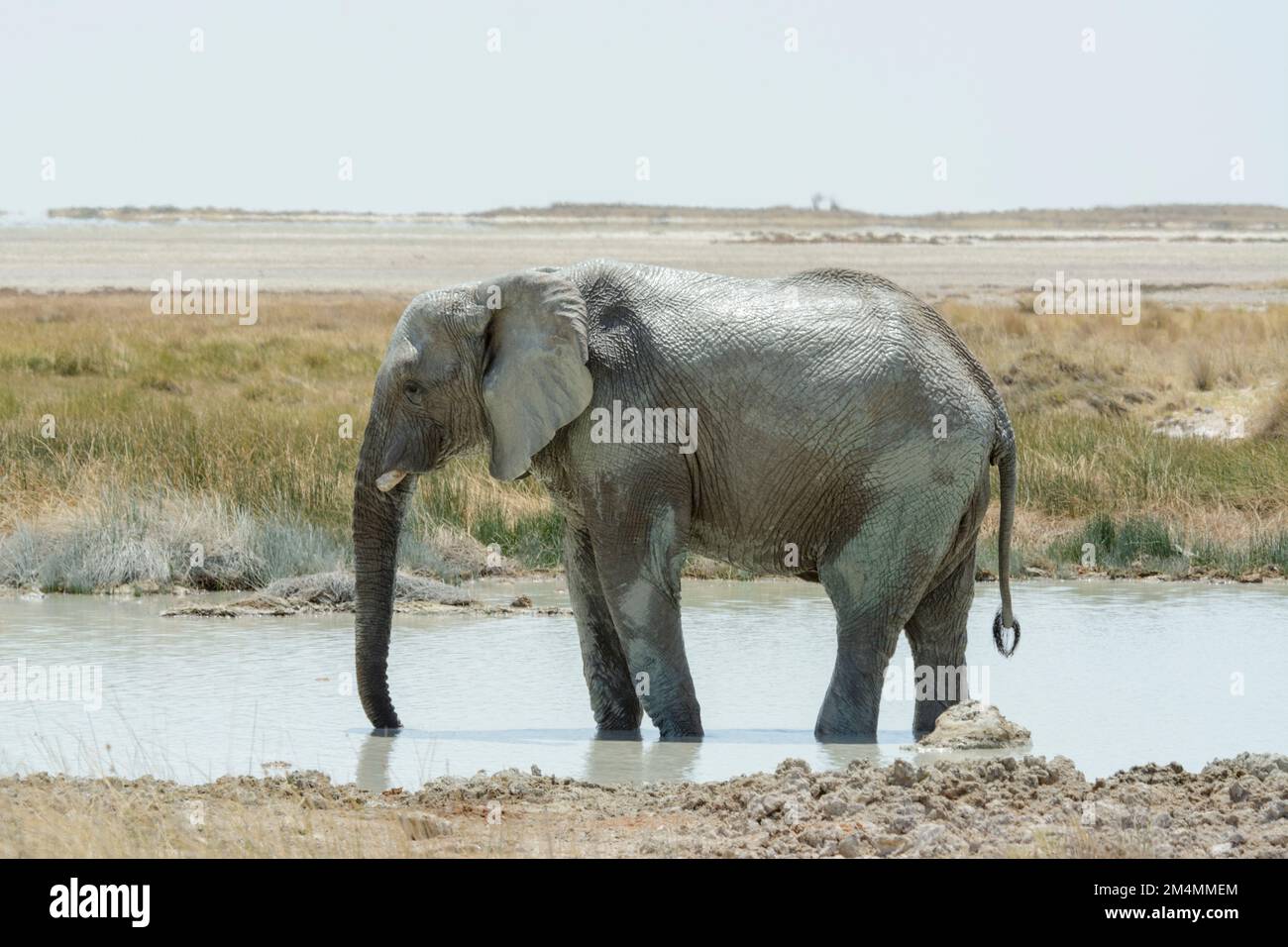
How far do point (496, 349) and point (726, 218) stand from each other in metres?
173

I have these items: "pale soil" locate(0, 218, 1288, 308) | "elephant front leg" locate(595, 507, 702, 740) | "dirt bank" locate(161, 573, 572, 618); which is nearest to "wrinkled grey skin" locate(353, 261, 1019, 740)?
"elephant front leg" locate(595, 507, 702, 740)

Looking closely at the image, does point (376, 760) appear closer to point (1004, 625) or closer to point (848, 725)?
point (848, 725)

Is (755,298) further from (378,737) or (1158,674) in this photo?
(1158,674)

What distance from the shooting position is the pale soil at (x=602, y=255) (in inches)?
2655

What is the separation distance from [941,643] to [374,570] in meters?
2.91

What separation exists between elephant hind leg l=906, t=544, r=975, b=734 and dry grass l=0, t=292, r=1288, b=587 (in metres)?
6.18

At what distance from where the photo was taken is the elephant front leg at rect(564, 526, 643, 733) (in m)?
10.3

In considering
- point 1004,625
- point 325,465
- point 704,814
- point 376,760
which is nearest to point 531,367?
point 376,760

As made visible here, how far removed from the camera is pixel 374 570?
1030cm

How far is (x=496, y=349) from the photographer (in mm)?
10047

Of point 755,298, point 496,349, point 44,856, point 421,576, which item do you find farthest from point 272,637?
point 44,856

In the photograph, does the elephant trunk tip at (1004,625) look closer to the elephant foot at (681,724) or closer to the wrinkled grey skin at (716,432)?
the wrinkled grey skin at (716,432)

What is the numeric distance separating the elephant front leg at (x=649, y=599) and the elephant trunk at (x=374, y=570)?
1175 millimetres

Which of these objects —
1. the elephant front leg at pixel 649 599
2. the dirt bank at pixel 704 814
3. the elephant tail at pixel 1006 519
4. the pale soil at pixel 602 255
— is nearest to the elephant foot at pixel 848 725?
the elephant front leg at pixel 649 599
